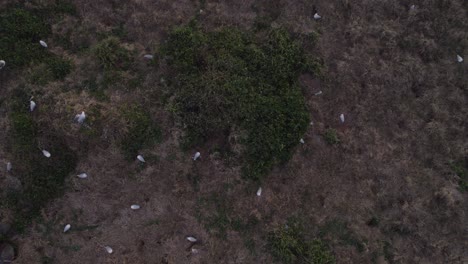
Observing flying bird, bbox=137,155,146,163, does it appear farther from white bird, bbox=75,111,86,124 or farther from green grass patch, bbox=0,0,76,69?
green grass patch, bbox=0,0,76,69

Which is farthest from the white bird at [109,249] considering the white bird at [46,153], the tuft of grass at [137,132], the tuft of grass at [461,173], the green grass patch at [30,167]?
the tuft of grass at [461,173]

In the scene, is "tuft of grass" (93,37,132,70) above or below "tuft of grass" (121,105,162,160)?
above

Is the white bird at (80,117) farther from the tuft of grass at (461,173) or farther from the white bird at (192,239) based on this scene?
the tuft of grass at (461,173)

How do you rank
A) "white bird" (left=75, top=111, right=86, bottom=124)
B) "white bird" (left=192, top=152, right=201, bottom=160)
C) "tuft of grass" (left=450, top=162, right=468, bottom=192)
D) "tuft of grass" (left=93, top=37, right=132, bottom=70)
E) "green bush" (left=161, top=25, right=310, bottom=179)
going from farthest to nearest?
1. "tuft of grass" (left=450, top=162, right=468, bottom=192)
2. "tuft of grass" (left=93, top=37, right=132, bottom=70)
3. "white bird" (left=192, top=152, right=201, bottom=160)
4. "green bush" (left=161, top=25, right=310, bottom=179)
5. "white bird" (left=75, top=111, right=86, bottom=124)

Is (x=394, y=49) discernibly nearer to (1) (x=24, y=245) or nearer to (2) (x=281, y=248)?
(2) (x=281, y=248)

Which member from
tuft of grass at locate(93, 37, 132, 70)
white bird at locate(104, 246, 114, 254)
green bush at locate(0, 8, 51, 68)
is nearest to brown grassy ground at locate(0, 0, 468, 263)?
white bird at locate(104, 246, 114, 254)

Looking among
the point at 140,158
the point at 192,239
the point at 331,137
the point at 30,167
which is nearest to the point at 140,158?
the point at 140,158

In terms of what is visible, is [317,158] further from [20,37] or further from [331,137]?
[20,37]
